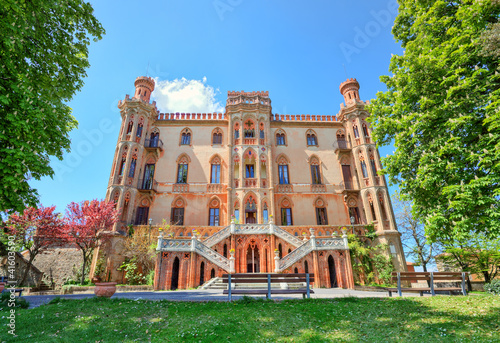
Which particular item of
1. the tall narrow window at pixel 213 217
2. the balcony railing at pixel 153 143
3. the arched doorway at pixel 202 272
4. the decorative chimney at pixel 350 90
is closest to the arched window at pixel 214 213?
the tall narrow window at pixel 213 217

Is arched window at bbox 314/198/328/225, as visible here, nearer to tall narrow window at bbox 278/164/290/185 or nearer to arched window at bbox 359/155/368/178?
tall narrow window at bbox 278/164/290/185

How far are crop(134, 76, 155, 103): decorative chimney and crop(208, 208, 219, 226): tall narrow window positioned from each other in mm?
14632

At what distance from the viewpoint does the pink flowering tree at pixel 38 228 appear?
1692cm

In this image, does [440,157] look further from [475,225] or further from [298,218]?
[298,218]

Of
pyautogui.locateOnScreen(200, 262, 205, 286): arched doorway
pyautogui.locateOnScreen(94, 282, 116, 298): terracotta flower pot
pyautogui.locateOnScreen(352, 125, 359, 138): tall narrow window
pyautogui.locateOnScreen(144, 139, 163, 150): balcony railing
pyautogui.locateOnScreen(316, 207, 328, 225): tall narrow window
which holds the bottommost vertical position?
pyautogui.locateOnScreen(94, 282, 116, 298): terracotta flower pot

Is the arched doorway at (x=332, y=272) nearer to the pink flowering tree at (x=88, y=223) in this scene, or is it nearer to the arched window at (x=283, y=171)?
the arched window at (x=283, y=171)

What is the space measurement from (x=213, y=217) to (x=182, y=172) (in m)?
6.06

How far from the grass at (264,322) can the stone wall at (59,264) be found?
16.9m

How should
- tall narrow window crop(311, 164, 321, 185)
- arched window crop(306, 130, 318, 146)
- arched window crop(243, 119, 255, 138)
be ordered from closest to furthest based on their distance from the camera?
tall narrow window crop(311, 164, 321, 185) < arched window crop(243, 119, 255, 138) < arched window crop(306, 130, 318, 146)

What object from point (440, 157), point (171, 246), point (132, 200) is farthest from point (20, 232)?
point (440, 157)

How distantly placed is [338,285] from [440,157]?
36.6 feet

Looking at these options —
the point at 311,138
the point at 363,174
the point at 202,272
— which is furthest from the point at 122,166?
the point at 363,174

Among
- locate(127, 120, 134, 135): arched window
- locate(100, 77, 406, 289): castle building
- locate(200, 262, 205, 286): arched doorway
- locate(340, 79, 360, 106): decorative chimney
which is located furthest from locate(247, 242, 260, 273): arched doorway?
locate(340, 79, 360, 106): decorative chimney

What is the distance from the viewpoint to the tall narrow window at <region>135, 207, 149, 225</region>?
23742 millimetres
